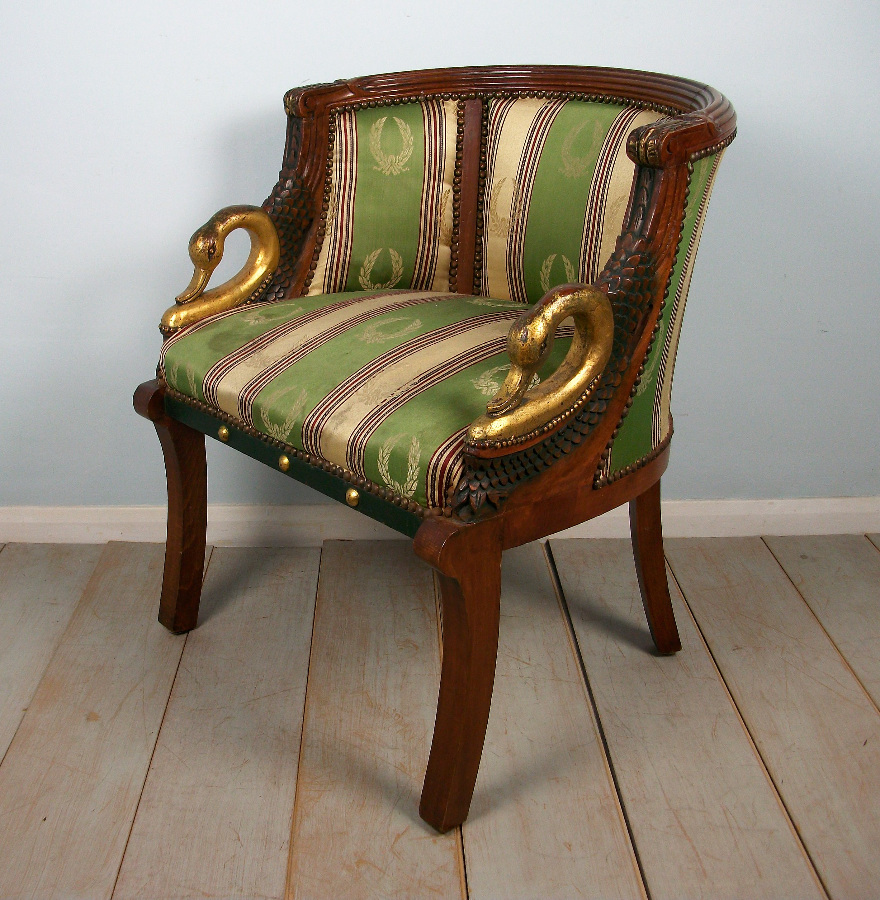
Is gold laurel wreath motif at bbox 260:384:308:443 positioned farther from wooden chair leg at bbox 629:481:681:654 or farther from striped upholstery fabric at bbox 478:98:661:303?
wooden chair leg at bbox 629:481:681:654

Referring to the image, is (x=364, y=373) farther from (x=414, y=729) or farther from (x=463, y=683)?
(x=414, y=729)

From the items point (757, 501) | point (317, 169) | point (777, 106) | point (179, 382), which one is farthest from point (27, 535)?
point (777, 106)

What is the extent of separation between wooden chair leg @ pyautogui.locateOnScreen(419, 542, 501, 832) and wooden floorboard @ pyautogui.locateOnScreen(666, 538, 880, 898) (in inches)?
17.3

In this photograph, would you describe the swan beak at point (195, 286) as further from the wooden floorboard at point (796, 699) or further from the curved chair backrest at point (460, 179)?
the wooden floorboard at point (796, 699)

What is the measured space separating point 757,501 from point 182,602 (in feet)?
3.70

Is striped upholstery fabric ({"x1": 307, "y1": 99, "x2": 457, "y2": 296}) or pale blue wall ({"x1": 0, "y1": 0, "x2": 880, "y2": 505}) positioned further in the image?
pale blue wall ({"x1": 0, "y1": 0, "x2": 880, "y2": 505})

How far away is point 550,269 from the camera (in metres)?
1.48

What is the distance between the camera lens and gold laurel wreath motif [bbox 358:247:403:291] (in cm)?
157

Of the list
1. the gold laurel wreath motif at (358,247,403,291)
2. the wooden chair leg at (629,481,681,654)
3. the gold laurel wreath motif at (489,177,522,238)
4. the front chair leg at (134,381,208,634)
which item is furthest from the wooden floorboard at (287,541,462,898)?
the gold laurel wreath motif at (489,177,522,238)

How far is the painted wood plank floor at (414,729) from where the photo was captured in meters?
1.23

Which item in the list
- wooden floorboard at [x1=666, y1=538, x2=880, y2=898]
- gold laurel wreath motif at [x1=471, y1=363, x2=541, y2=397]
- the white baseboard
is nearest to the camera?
gold laurel wreath motif at [x1=471, y1=363, x2=541, y2=397]

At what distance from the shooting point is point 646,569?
5.22ft

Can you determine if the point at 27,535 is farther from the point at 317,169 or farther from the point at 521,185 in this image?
→ the point at 521,185

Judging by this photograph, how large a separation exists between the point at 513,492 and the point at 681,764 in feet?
1.76
